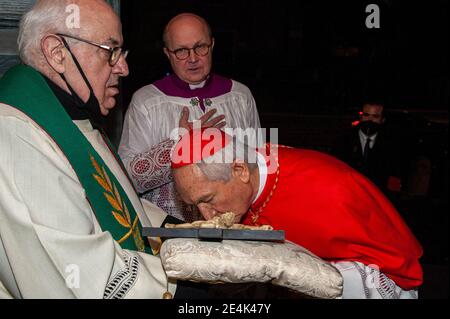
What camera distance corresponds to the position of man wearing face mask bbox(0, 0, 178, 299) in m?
2.06

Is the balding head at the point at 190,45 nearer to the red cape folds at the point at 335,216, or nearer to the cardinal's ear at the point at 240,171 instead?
the red cape folds at the point at 335,216

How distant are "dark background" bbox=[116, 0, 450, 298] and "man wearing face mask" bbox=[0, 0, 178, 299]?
28.7ft

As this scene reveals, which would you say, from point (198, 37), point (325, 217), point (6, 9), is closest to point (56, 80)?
point (6, 9)

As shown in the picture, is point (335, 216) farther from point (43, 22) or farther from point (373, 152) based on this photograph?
point (373, 152)

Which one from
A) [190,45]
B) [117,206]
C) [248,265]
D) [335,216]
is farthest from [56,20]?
[190,45]

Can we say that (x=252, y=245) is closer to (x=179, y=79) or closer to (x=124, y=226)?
(x=124, y=226)

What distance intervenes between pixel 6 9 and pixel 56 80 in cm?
97

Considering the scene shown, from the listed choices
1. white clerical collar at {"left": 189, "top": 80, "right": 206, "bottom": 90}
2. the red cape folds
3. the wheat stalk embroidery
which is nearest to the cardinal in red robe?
the red cape folds

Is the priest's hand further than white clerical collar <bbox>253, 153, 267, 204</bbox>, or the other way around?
the priest's hand

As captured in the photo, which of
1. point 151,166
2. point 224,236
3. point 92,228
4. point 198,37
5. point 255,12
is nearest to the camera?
point 224,236

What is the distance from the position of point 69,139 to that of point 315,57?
1822 centimetres

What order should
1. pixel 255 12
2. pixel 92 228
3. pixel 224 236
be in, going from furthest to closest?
pixel 255 12, pixel 92 228, pixel 224 236

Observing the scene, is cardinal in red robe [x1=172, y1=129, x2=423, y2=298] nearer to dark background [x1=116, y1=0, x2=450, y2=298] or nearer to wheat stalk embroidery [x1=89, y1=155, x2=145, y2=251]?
wheat stalk embroidery [x1=89, y1=155, x2=145, y2=251]

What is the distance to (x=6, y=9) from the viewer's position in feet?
10.6
